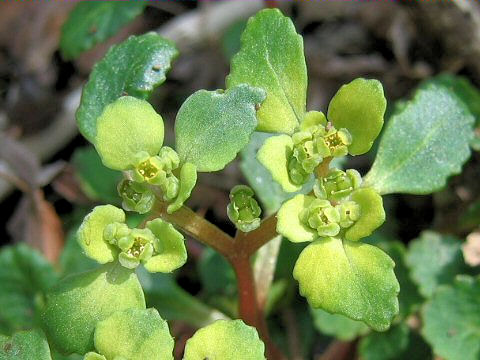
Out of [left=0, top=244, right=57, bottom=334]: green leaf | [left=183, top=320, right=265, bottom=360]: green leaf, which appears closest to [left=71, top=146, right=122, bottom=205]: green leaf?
[left=0, top=244, right=57, bottom=334]: green leaf

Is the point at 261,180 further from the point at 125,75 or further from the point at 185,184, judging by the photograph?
the point at 185,184

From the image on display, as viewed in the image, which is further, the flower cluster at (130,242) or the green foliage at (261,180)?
the green foliage at (261,180)

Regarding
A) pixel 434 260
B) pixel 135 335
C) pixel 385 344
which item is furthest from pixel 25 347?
pixel 434 260

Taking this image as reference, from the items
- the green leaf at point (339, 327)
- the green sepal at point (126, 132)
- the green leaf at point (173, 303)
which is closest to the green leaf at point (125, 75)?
the green sepal at point (126, 132)

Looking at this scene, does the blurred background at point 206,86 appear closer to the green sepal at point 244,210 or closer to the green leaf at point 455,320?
the green leaf at point 455,320

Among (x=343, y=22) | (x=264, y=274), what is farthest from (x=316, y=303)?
(x=343, y=22)

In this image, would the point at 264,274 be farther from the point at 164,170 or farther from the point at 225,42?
the point at 225,42
